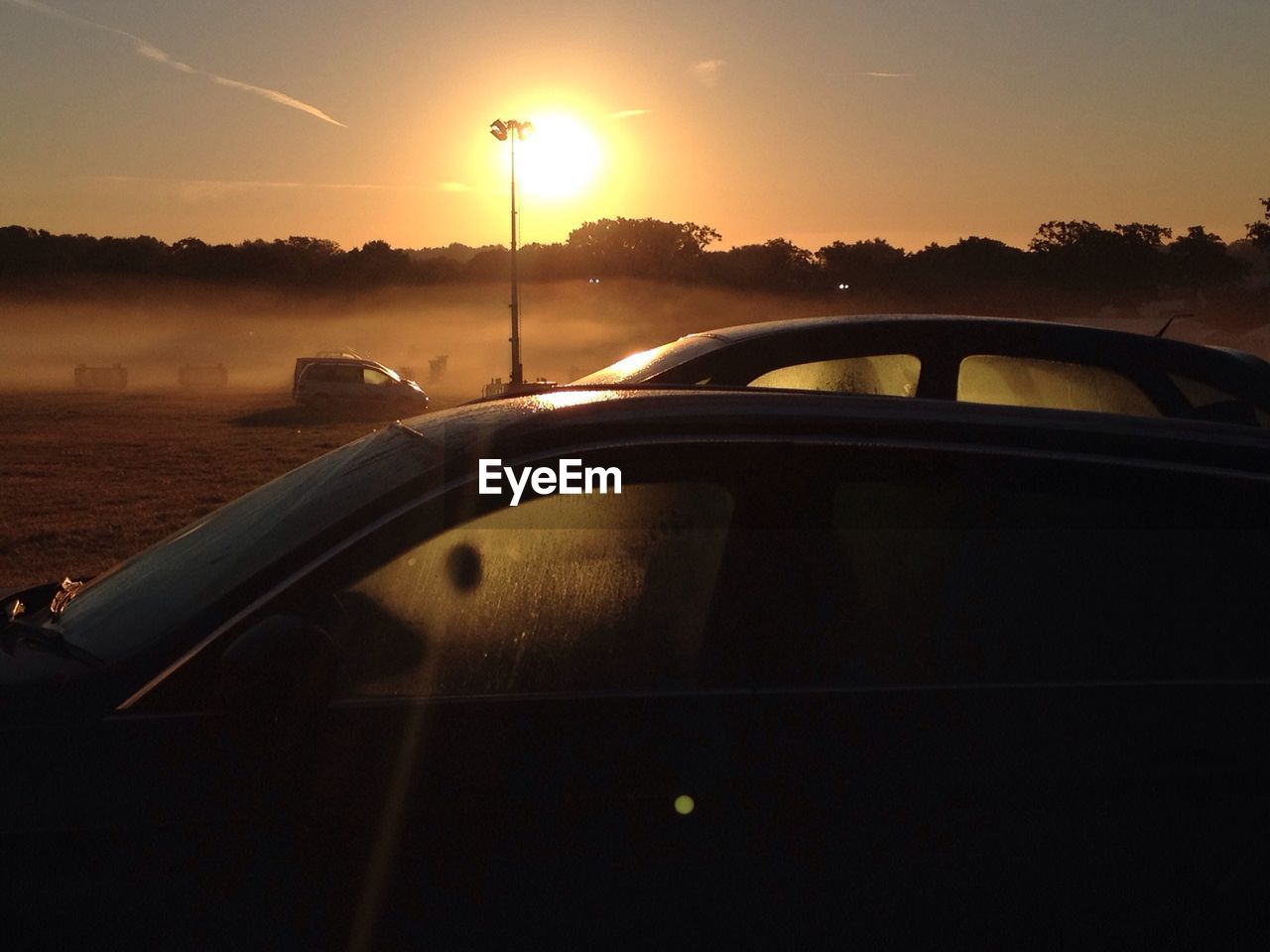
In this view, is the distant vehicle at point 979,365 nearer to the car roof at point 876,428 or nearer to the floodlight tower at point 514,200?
the car roof at point 876,428

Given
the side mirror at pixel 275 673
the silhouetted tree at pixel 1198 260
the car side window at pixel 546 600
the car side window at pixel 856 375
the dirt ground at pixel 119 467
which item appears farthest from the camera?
the silhouetted tree at pixel 1198 260

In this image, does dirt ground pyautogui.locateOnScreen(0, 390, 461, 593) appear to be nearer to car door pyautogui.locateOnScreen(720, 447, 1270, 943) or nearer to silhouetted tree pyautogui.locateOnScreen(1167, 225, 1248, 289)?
car door pyautogui.locateOnScreen(720, 447, 1270, 943)

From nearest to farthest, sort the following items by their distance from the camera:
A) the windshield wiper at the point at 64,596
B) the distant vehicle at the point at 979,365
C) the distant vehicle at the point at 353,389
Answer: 1. the windshield wiper at the point at 64,596
2. the distant vehicle at the point at 979,365
3. the distant vehicle at the point at 353,389

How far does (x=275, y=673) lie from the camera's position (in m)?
2.08

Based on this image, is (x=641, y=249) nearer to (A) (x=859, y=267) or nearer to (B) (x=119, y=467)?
(A) (x=859, y=267)

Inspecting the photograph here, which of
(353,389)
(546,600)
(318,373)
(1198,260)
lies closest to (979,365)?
(546,600)

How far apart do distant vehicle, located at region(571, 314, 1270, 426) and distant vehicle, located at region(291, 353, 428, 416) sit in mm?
35083

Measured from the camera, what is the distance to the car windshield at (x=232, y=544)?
2.34m

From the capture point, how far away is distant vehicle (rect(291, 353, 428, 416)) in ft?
134

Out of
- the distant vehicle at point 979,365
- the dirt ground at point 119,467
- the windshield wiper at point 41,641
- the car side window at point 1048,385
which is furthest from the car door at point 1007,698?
the dirt ground at point 119,467

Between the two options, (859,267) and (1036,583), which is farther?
(859,267)

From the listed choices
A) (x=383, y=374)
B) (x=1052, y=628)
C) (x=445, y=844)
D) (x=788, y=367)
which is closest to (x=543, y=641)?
(x=445, y=844)

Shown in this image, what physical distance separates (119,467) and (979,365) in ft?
57.5

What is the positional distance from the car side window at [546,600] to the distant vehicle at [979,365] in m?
2.90
